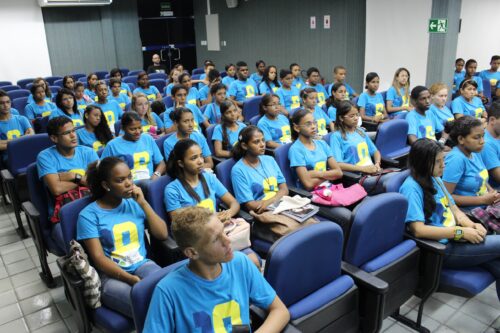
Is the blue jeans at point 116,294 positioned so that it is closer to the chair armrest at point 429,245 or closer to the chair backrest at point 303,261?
the chair backrest at point 303,261

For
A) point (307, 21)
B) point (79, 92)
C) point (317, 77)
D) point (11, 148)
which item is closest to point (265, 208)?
point (11, 148)

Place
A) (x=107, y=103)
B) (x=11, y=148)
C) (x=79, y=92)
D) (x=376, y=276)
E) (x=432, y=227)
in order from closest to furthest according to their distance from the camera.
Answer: (x=376, y=276), (x=432, y=227), (x=11, y=148), (x=107, y=103), (x=79, y=92)

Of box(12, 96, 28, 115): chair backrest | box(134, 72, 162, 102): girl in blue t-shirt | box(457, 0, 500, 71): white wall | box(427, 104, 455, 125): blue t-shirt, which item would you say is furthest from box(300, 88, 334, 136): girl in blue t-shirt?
box(12, 96, 28, 115): chair backrest

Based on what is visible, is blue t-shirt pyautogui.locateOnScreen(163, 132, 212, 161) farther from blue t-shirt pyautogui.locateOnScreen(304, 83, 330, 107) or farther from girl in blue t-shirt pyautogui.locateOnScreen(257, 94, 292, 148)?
blue t-shirt pyautogui.locateOnScreen(304, 83, 330, 107)

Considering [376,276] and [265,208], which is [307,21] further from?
[376,276]

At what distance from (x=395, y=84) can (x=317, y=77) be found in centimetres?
120

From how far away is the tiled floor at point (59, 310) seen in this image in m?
2.57

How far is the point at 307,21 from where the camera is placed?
29.9 ft

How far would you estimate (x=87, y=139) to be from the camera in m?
4.11

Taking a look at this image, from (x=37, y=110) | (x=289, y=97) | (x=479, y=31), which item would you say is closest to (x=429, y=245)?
(x=289, y=97)

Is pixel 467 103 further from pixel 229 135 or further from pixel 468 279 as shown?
pixel 468 279

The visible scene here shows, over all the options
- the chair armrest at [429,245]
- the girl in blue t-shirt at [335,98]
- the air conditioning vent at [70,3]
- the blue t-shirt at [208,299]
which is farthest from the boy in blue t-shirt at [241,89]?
the air conditioning vent at [70,3]

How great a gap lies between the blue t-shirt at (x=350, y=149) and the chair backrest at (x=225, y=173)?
1.02 m

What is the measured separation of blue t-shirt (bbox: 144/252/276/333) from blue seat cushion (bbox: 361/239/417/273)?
65cm
